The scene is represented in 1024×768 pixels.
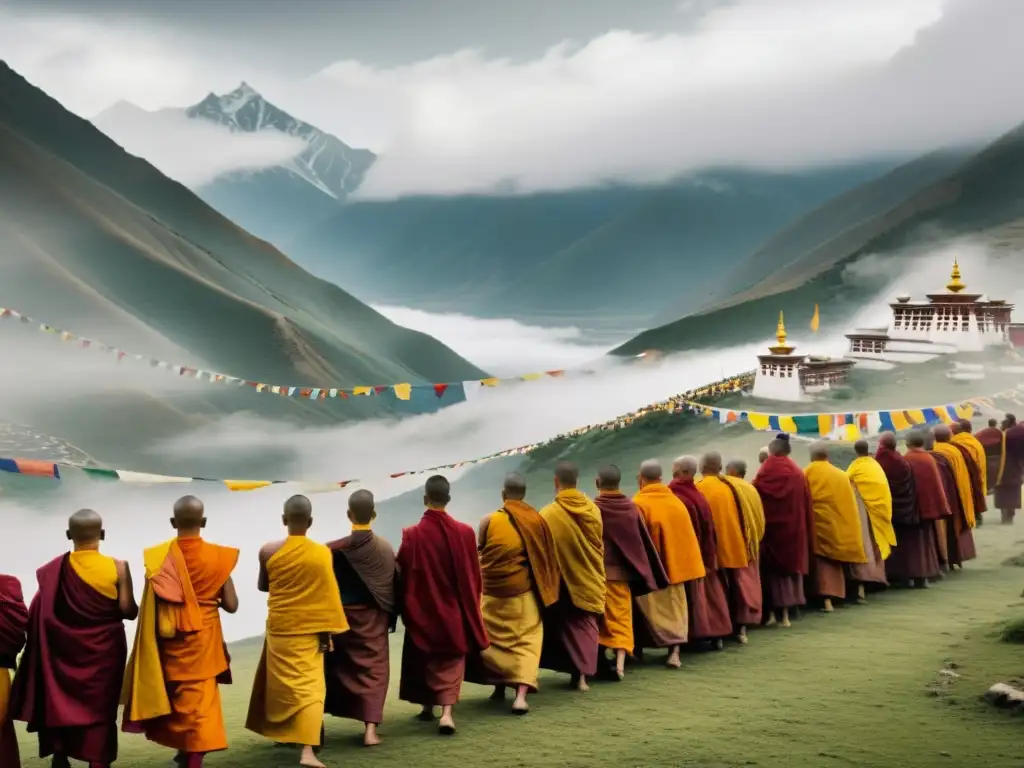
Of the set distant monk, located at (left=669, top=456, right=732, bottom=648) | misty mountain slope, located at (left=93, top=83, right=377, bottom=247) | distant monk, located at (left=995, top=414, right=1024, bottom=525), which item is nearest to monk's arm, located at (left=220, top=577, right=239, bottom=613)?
distant monk, located at (left=669, top=456, right=732, bottom=648)

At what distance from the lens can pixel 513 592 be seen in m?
6.09

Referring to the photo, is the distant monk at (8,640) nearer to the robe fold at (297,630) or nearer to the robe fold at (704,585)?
the robe fold at (297,630)

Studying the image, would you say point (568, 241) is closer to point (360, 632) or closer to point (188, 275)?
point (188, 275)

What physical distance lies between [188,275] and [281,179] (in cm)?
580

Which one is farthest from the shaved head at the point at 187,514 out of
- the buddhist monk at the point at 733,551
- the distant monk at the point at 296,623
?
the buddhist monk at the point at 733,551

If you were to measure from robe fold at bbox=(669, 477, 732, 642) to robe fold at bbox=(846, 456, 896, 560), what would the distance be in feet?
6.91

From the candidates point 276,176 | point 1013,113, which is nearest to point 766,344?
point 1013,113

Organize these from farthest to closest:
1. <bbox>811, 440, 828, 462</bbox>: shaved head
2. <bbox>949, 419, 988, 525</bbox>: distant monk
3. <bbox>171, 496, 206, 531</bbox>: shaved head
Result: <bbox>949, 419, 988, 525</bbox>: distant monk < <bbox>811, 440, 828, 462</bbox>: shaved head < <bbox>171, 496, 206, 531</bbox>: shaved head

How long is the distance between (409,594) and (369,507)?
57cm

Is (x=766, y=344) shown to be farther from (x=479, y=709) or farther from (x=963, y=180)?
(x=479, y=709)

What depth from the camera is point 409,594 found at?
18.5 feet

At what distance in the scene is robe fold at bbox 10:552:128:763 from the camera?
4754mm

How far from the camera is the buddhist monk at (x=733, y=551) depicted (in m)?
7.49

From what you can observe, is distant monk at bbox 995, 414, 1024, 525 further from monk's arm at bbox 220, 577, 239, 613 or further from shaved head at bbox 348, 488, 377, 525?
monk's arm at bbox 220, 577, 239, 613
